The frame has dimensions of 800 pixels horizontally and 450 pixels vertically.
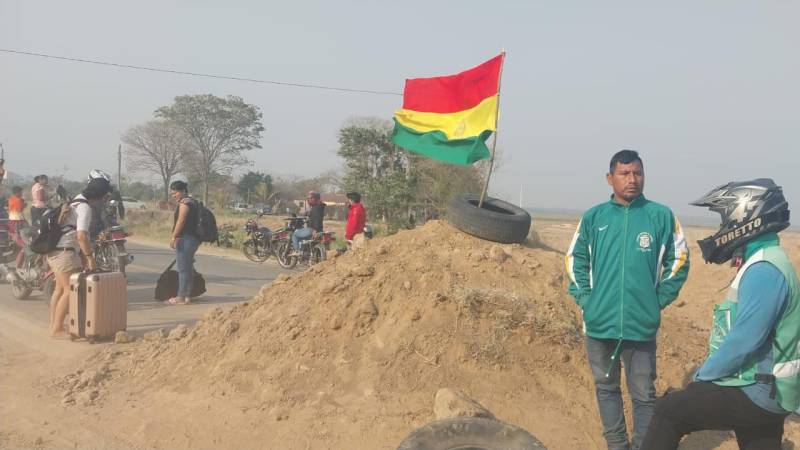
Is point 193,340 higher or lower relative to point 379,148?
lower

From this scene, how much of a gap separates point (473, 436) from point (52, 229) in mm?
5368

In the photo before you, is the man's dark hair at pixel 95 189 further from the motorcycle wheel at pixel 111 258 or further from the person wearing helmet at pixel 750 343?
the person wearing helmet at pixel 750 343

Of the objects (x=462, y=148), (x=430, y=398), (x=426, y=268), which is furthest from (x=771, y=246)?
(x=462, y=148)

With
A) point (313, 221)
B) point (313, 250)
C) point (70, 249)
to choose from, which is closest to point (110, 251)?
point (70, 249)

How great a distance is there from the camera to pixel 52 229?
658cm

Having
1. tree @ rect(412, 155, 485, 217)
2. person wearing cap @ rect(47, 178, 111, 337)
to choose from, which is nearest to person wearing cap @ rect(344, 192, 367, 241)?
person wearing cap @ rect(47, 178, 111, 337)

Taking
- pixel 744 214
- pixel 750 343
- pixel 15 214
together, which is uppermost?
pixel 744 214

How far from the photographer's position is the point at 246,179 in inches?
1887

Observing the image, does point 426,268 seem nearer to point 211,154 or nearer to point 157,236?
point 157,236

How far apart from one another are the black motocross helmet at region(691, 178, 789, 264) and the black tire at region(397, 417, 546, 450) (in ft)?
4.00

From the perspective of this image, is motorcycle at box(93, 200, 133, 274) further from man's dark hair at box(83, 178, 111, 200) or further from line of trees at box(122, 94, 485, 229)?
line of trees at box(122, 94, 485, 229)

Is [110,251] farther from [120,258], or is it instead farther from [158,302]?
[158,302]

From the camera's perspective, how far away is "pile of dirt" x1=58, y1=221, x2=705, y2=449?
4070 mm

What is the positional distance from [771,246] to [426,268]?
10.1 feet
